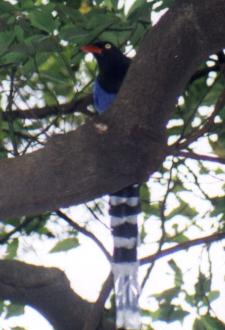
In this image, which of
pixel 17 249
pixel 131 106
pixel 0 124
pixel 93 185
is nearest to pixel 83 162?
pixel 93 185

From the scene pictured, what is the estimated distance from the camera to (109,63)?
548 centimetres

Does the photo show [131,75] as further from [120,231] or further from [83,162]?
[120,231]

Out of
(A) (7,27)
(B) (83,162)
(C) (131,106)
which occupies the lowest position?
(B) (83,162)

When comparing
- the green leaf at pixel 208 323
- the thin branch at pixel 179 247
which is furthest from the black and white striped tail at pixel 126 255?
the green leaf at pixel 208 323

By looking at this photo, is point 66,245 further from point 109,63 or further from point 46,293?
point 109,63

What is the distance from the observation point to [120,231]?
4660mm

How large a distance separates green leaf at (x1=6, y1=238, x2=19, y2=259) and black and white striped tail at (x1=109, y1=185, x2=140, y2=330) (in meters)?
1.16

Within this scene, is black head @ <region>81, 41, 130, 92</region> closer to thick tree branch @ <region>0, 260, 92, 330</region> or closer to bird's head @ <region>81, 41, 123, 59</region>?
bird's head @ <region>81, 41, 123, 59</region>

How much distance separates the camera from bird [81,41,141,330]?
440 cm

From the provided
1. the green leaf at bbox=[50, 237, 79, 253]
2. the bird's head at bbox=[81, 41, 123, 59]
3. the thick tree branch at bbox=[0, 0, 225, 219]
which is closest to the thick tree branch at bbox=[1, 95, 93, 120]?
the bird's head at bbox=[81, 41, 123, 59]

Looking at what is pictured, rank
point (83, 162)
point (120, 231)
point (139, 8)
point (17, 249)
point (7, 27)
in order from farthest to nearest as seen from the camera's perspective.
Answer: point (17, 249) → point (120, 231) → point (7, 27) → point (139, 8) → point (83, 162)

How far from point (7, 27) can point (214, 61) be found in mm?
1507

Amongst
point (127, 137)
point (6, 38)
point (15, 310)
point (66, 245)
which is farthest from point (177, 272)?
point (6, 38)

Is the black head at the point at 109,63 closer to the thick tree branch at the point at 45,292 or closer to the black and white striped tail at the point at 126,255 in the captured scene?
the black and white striped tail at the point at 126,255
